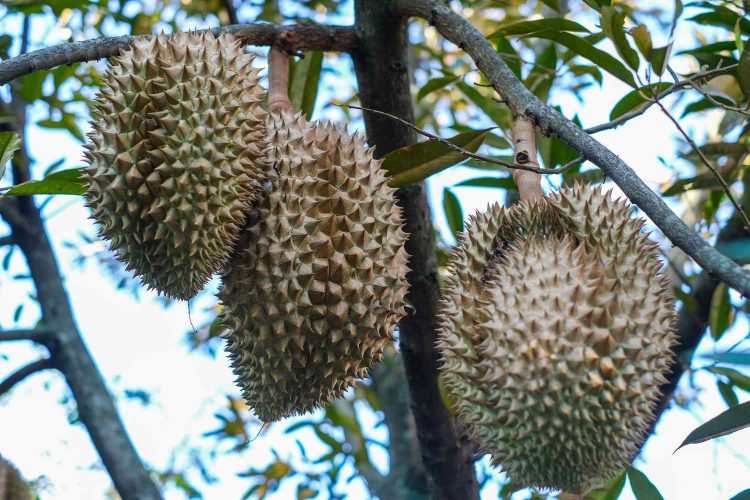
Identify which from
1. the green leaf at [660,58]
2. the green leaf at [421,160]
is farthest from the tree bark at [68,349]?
the green leaf at [660,58]

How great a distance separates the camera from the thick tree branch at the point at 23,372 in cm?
293

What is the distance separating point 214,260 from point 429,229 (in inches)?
35.6

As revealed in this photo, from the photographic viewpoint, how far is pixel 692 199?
3.46 meters

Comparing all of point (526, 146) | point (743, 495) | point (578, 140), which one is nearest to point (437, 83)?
point (526, 146)

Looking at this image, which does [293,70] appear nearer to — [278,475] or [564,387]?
[564,387]

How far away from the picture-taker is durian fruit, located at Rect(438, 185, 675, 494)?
51.5 inches

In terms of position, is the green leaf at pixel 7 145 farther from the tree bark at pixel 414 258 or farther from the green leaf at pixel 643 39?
the green leaf at pixel 643 39

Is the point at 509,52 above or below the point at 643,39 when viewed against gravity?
above

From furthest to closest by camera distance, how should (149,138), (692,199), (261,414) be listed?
(692,199)
(261,414)
(149,138)

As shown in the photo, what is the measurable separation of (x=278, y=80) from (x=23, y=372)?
175 centimetres

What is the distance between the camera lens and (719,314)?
9.12ft

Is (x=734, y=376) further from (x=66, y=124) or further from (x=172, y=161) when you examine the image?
(x=66, y=124)

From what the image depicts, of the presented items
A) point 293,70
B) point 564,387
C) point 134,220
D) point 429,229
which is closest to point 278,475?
point 429,229

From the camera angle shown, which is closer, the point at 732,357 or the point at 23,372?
the point at 732,357
